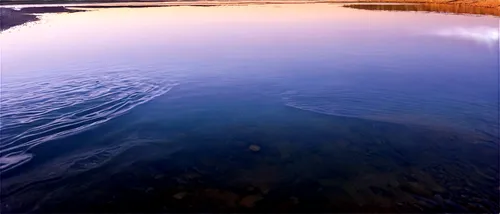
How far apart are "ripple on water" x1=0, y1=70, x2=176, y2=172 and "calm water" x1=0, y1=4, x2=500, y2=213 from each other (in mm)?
66

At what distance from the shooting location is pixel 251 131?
→ 432 inches

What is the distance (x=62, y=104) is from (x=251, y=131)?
6505 millimetres

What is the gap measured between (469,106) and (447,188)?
19.2ft

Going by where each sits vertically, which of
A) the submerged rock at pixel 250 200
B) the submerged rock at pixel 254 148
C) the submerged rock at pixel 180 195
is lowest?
the submerged rock at pixel 250 200

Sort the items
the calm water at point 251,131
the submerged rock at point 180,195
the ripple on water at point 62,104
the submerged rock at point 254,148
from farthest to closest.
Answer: the ripple on water at point 62,104, the submerged rock at point 254,148, the calm water at point 251,131, the submerged rock at point 180,195

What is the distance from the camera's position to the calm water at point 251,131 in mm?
7895

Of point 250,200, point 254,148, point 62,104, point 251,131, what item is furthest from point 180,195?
point 62,104

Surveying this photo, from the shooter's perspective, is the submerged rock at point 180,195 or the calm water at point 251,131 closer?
the submerged rock at point 180,195

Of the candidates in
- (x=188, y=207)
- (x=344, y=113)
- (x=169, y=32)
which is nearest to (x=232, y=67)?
(x=344, y=113)

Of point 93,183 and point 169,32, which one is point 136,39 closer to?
point 169,32

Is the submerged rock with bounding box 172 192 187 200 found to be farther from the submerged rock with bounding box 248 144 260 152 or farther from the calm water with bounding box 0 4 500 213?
the submerged rock with bounding box 248 144 260 152

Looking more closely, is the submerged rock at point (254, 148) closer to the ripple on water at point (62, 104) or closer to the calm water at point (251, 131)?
the calm water at point (251, 131)

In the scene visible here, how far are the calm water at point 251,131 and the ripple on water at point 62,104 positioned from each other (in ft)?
0.22

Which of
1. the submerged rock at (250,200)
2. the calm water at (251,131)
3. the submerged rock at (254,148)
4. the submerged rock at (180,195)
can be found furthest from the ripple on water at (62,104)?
→ the submerged rock at (250,200)
